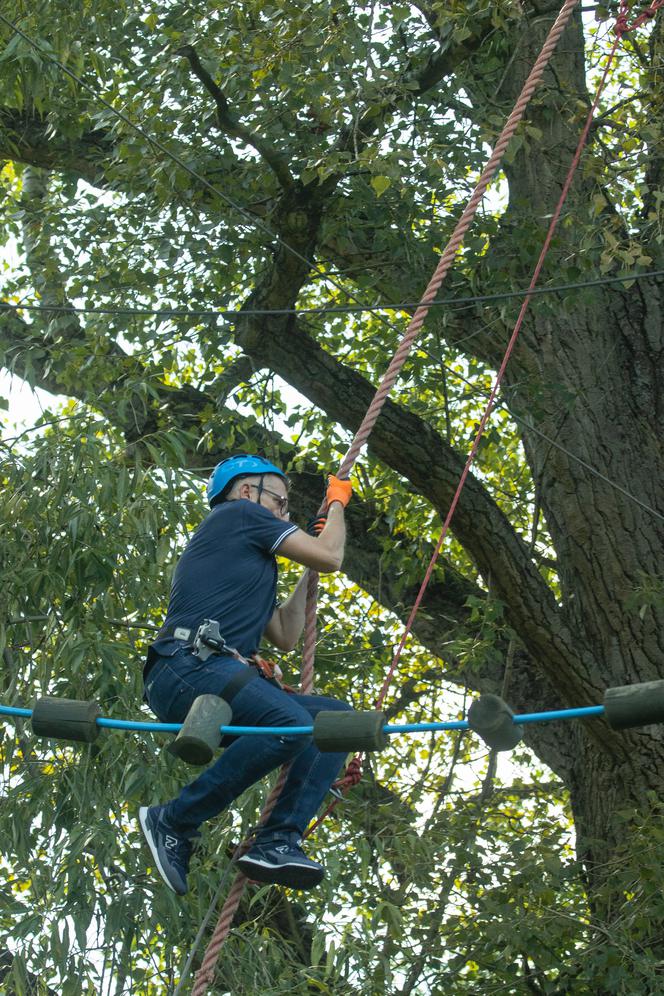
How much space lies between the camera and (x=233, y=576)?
13.1 feet

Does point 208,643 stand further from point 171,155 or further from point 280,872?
point 171,155

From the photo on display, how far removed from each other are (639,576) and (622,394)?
115cm

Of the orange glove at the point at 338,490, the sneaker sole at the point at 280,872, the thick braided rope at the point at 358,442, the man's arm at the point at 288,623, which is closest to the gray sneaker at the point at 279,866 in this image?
the sneaker sole at the point at 280,872

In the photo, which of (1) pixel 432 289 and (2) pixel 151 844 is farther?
(1) pixel 432 289

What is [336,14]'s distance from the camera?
20.9ft

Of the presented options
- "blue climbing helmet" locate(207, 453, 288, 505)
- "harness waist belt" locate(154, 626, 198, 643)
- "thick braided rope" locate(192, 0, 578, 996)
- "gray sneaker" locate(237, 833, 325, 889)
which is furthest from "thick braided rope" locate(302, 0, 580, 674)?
"gray sneaker" locate(237, 833, 325, 889)

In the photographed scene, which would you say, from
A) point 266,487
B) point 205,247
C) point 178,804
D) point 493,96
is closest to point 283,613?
point 266,487

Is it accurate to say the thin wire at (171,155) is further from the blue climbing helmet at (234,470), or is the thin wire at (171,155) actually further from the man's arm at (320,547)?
the man's arm at (320,547)

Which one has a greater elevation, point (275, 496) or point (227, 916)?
point (275, 496)

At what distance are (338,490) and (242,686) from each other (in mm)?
691

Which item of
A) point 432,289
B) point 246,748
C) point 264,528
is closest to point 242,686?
point 246,748

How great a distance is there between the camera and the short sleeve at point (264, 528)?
395cm

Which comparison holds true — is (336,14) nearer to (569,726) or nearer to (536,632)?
(536,632)

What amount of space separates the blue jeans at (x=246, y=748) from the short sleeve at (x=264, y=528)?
337 millimetres
